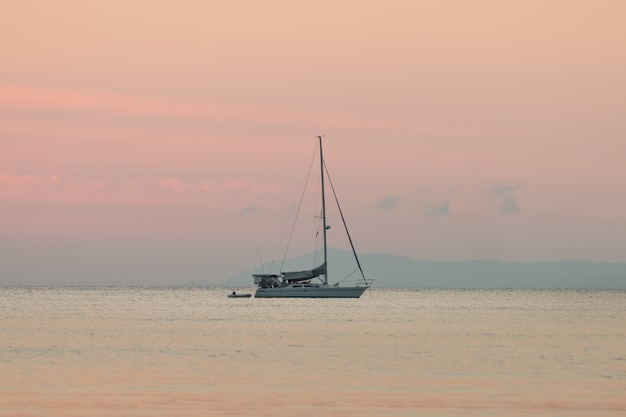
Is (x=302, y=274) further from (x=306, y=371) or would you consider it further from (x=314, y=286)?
(x=306, y=371)

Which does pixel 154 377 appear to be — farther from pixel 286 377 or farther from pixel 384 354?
pixel 384 354

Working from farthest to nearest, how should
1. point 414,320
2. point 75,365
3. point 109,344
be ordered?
point 414,320 < point 109,344 < point 75,365

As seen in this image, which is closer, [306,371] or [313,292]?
[306,371]

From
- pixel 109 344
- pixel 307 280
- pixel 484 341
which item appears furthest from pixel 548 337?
pixel 307 280

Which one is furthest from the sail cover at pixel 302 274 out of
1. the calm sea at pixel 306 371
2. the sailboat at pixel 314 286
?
the calm sea at pixel 306 371

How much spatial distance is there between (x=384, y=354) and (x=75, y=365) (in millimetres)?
16499

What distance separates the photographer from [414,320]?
97.4 m

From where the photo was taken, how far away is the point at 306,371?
46.0 metres

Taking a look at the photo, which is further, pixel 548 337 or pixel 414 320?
pixel 414 320

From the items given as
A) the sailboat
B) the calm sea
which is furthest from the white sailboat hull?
the calm sea

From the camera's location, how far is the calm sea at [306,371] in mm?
34750

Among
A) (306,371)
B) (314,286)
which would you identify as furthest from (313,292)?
(306,371)

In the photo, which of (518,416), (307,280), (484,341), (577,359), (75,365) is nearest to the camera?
(518,416)

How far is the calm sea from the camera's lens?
114 feet
